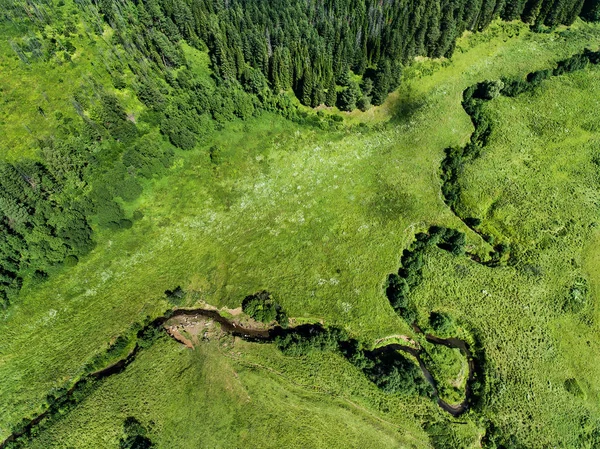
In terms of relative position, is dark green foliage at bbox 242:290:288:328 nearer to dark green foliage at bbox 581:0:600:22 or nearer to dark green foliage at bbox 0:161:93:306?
dark green foliage at bbox 0:161:93:306

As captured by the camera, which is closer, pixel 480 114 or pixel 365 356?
pixel 365 356

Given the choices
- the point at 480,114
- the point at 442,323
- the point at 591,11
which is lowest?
the point at 442,323

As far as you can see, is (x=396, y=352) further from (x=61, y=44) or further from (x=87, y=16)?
(x=87, y=16)

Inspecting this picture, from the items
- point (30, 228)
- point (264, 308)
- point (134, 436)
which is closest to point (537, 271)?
point (264, 308)

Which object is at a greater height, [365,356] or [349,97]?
[349,97]

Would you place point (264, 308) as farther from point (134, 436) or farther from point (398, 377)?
point (134, 436)

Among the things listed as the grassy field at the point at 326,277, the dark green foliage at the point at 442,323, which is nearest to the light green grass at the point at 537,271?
the grassy field at the point at 326,277
